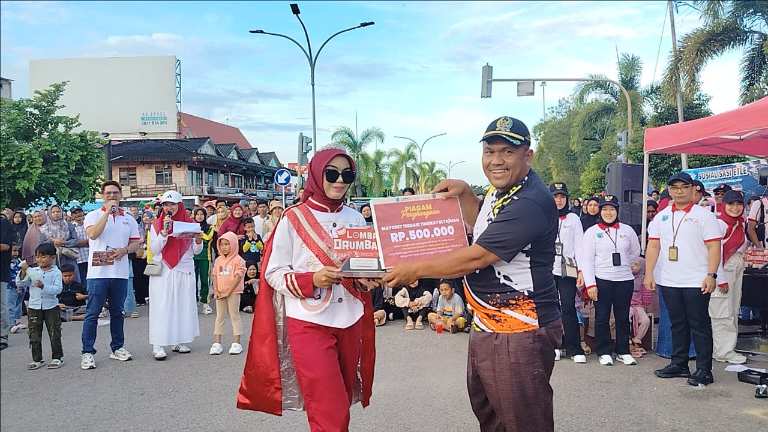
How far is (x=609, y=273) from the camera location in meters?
7.03

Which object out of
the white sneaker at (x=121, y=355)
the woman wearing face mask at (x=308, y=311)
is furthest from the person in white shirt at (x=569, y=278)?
the white sneaker at (x=121, y=355)

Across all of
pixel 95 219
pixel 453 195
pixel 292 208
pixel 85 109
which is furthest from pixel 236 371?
pixel 85 109

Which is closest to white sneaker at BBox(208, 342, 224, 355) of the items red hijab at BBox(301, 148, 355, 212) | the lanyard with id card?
red hijab at BBox(301, 148, 355, 212)

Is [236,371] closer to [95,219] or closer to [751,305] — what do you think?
[95,219]

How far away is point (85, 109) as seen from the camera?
41.2 m

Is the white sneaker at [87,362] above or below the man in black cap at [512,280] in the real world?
below

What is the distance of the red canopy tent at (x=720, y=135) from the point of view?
6.34 metres

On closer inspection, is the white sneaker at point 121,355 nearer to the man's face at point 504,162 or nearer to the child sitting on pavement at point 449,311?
the child sitting on pavement at point 449,311

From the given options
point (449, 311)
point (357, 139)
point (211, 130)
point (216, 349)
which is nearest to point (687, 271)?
point (449, 311)

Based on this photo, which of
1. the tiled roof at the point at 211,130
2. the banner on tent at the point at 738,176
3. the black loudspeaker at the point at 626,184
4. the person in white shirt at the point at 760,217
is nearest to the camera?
the person in white shirt at the point at 760,217

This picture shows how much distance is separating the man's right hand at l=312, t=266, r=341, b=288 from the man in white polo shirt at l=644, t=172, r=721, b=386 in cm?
430

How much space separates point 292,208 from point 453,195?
1122 millimetres

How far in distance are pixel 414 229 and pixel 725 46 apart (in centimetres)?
1940

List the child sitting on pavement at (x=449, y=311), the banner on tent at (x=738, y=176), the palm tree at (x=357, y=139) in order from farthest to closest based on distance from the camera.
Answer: the palm tree at (x=357, y=139)
the banner on tent at (x=738, y=176)
the child sitting on pavement at (x=449, y=311)
